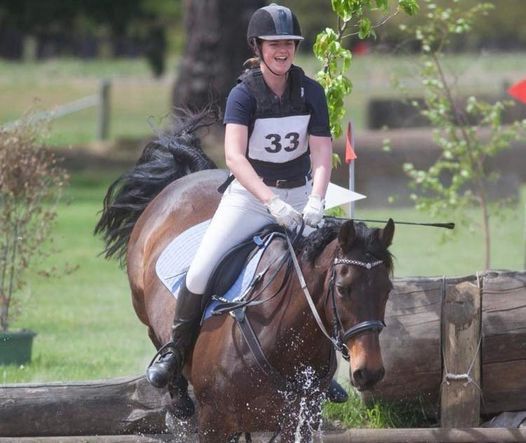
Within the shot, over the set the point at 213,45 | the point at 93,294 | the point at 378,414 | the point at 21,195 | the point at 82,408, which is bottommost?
the point at 93,294

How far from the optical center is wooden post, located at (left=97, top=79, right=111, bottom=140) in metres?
27.2

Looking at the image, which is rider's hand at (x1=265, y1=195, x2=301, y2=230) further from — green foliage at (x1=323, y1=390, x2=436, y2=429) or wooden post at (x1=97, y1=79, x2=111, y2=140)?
wooden post at (x1=97, y1=79, x2=111, y2=140)

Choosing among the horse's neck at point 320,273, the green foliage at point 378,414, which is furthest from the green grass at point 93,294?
the horse's neck at point 320,273

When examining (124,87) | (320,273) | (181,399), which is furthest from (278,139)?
(124,87)

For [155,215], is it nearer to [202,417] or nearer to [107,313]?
[202,417]

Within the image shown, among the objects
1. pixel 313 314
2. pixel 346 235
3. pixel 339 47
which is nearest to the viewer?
pixel 346 235

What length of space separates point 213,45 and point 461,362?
15.1m

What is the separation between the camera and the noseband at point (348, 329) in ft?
17.8

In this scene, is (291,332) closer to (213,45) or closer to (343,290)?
(343,290)

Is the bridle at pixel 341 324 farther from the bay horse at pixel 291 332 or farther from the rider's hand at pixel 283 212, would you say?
the rider's hand at pixel 283 212

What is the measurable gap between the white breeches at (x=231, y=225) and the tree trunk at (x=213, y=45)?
14855 millimetres

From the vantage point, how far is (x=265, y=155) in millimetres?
6352

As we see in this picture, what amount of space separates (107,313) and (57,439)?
5.78 meters

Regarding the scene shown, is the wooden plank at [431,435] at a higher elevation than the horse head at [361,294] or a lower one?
lower
